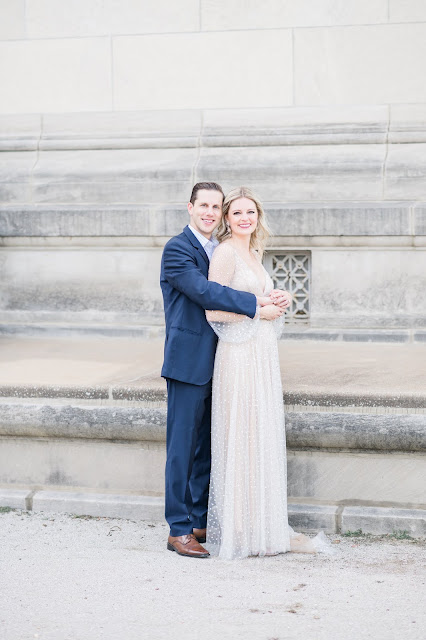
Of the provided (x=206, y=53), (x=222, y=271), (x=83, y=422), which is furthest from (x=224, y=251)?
(x=206, y=53)

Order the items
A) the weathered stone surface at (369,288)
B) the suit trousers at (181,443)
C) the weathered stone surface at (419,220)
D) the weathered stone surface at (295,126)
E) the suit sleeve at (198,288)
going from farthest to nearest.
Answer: the weathered stone surface at (295,126) → the weathered stone surface at (369,288) → the weathered stone surface at (419,220) → the suit trousers at (181,443) → the suit sleeve at (198,288)

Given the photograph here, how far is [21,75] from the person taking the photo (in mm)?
7820

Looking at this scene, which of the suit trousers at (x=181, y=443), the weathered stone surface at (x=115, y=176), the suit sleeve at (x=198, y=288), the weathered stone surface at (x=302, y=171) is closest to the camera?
the suit sleeve at (x=198, y=288)

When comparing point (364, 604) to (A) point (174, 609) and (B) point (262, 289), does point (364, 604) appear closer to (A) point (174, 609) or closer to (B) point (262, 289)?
(A) point (174, 609)

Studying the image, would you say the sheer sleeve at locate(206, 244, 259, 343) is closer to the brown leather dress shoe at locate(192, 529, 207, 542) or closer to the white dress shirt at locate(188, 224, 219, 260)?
the white dress shirt at locate(188, 224, 219, 260)

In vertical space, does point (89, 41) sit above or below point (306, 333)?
above

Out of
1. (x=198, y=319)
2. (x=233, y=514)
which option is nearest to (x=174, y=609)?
(x=233, y=514)

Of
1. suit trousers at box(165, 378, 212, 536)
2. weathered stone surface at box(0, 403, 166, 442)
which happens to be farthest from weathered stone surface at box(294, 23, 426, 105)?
suit trousers at box(165, 378, 212, 536)

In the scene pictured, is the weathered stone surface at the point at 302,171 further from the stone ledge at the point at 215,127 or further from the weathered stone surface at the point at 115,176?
the weathered stone surface at the point at 115,176

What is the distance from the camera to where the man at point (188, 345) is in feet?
15.4

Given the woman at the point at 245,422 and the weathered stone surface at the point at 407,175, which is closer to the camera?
the woman at the point at 245,422

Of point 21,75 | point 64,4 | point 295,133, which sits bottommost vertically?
point 295,133

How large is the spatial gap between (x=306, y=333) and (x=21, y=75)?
10.3 feet

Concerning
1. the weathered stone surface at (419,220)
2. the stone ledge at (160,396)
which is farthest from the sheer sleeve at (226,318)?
the weathered stone surface at (419,220)
